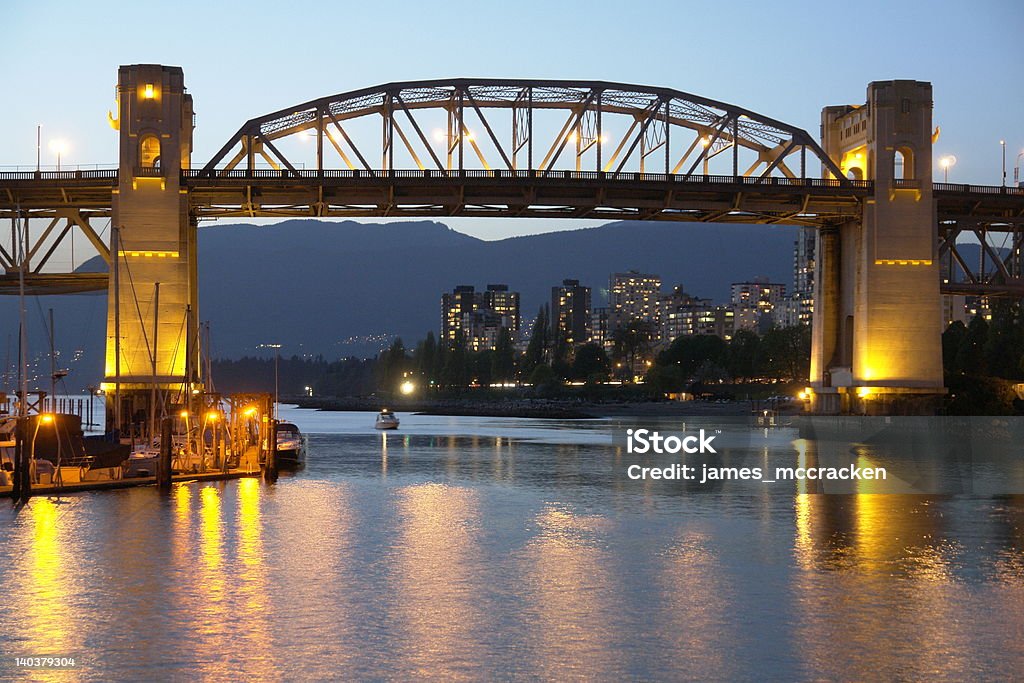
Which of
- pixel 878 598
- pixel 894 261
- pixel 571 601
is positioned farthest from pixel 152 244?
pixel 878 598

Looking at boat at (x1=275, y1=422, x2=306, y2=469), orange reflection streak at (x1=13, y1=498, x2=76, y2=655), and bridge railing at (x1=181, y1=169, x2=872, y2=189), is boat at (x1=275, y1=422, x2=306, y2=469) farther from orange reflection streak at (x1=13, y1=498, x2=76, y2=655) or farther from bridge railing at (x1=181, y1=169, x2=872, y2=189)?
orange reflection streak at (x1=13, y1=498, x2=76, y2=655)

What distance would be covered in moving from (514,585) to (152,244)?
51.6 metres

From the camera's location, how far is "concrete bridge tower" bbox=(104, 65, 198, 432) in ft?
250

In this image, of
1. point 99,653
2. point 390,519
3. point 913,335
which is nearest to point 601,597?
point 99,653

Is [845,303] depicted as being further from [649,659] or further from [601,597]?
[649,659]

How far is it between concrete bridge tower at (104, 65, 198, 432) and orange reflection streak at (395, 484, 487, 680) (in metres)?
29.9

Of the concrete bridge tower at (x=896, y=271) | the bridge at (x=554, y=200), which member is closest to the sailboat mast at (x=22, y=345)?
the bridge at (x=554, y=200)

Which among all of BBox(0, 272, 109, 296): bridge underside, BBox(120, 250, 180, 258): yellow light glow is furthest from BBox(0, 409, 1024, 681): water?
BBox(0, 272, 109, 296): bridge underside

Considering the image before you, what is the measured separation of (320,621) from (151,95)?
57.0m

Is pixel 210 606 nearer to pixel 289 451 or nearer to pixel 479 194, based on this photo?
pixel 289 451

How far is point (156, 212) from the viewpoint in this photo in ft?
257

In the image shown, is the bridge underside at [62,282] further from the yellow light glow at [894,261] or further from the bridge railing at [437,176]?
the yellow light glow at [894,261]

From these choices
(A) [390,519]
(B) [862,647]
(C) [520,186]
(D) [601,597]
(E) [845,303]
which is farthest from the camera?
(E) [845,303]

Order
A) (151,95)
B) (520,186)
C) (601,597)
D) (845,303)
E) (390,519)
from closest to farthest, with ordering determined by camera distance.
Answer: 1. (601,597)
2. (390,519)
3. (151,95)
4. (520,186)
5. (845,303)
